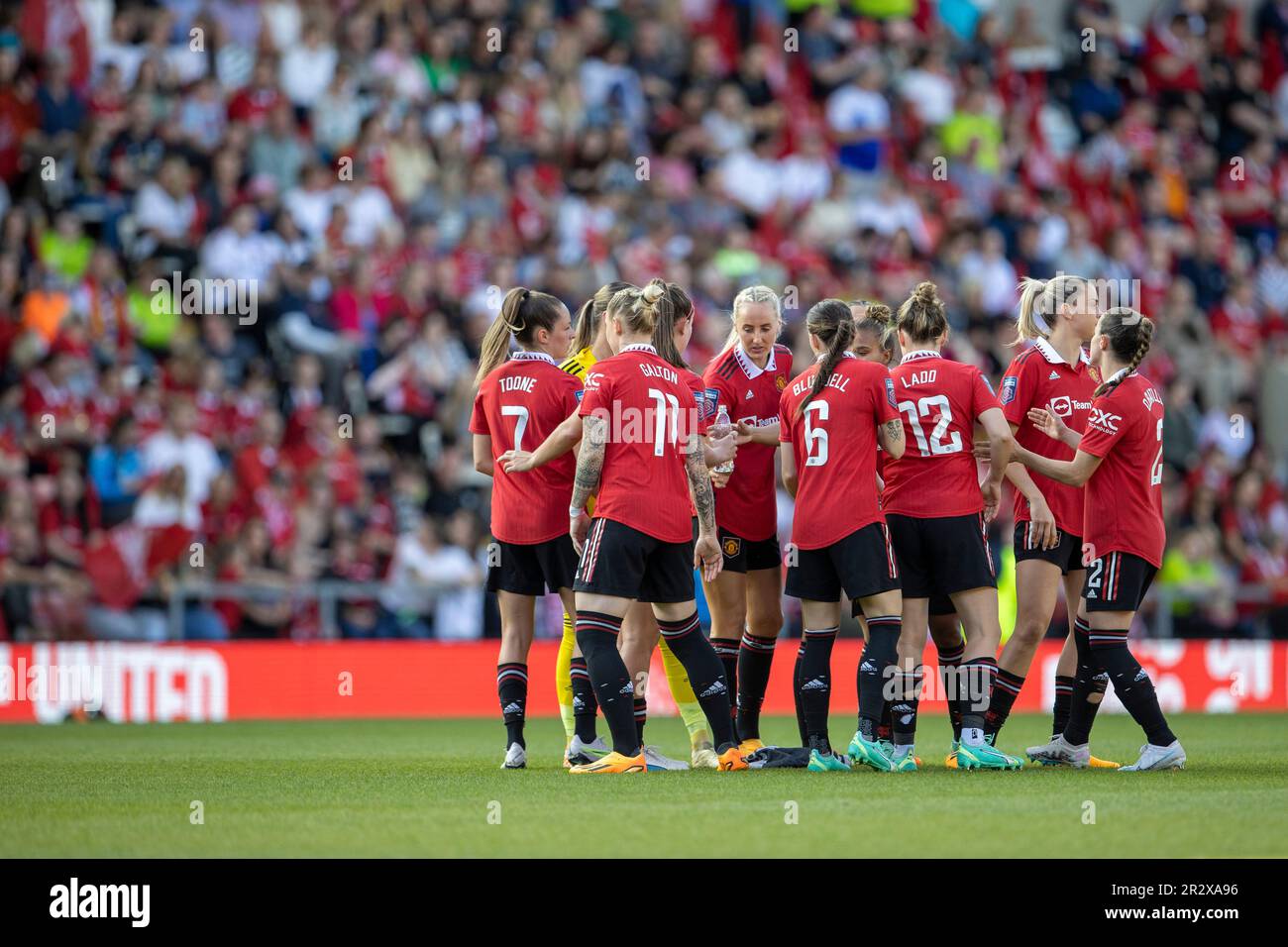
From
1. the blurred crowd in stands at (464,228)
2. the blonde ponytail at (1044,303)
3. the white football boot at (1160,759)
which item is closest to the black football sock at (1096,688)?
the white football boot at (1160,759)

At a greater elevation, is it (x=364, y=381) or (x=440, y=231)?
(x=440, y=231)

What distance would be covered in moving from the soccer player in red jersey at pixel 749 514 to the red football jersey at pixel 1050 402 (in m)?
1.32

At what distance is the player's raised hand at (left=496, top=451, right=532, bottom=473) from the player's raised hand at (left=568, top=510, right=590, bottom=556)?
541 millimetres

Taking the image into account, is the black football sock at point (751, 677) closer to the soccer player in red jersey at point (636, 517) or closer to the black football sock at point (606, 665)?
the soccer player in red jersey at point (636, 517)

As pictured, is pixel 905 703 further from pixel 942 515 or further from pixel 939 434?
pixel 939 434

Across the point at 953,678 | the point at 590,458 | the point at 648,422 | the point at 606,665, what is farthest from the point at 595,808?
the point at 953,678

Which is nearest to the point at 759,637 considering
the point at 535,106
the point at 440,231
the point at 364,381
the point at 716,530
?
the point at 716,530

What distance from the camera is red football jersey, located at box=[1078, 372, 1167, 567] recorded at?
32.3ft

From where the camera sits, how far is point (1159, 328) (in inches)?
849

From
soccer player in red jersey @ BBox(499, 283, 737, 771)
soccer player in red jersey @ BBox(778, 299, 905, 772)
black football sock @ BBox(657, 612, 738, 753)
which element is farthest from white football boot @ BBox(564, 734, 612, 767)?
soccer player in red jersey @ BBox(778, 299, 905, 772)
